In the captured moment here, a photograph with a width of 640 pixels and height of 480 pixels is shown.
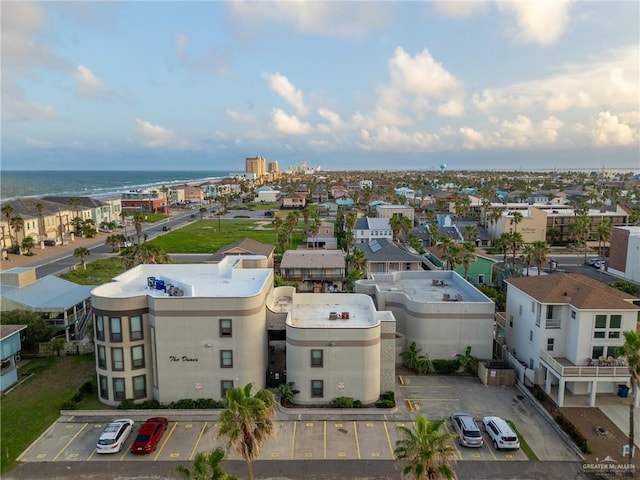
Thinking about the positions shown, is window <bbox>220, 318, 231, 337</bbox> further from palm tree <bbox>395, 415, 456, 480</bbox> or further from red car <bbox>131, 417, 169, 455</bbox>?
palm tree <bbox>395, 415, 456, 480</bbox>

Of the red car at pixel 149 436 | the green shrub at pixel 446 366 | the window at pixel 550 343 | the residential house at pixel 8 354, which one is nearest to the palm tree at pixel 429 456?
the red car at pixel 149 436

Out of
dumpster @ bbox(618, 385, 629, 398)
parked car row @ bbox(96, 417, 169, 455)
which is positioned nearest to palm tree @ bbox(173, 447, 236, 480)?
parked car row @ bbox(96, 417, 169, 455)

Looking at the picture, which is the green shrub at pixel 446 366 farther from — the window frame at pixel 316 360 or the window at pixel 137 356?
the window at pixel 137 356

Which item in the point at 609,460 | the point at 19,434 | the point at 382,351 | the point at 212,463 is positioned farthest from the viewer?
the point at 382,351

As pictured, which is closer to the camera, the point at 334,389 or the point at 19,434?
the point at 19,434

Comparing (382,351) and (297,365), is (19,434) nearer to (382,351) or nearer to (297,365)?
(297,365)

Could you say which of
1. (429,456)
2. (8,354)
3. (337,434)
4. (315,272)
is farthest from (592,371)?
(8,354)

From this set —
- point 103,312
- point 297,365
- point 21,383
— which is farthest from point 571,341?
point 21,383
